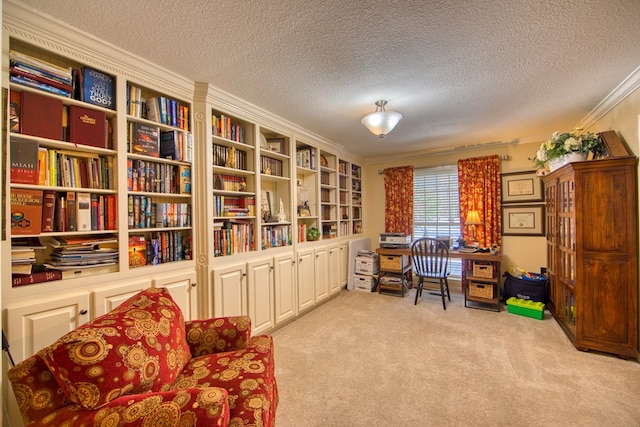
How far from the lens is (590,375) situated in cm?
204

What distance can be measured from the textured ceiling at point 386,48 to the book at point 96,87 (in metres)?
0.23

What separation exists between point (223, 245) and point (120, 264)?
30.9 inches

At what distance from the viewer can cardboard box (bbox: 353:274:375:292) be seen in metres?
4.34

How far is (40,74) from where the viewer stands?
1494 millimetres

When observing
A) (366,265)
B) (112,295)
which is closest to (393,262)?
(366,265)

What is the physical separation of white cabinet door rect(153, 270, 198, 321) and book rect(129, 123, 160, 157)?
0.90m

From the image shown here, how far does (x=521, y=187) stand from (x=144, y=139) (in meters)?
4.61

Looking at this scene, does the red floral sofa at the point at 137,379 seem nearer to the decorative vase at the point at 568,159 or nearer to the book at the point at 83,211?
the book at the point at 83,211

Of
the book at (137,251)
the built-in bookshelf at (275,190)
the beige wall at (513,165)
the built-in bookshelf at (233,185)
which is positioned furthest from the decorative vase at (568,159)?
the book at (137,251)

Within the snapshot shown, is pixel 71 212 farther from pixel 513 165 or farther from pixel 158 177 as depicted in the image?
pixel 513 165

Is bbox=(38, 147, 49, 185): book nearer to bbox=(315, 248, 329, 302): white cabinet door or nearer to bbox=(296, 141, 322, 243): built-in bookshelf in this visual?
bbox=(296, 141, 322, 243): built-in bookshelf

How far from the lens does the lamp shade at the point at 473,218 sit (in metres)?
3.83

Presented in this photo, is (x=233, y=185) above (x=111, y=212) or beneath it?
above

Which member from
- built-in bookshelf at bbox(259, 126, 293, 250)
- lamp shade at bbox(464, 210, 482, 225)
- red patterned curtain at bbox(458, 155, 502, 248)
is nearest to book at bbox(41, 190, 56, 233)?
built-in bookshelf at bbox(259, 126, 293, 250)
